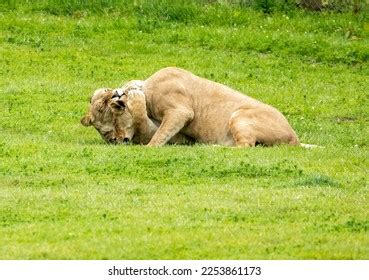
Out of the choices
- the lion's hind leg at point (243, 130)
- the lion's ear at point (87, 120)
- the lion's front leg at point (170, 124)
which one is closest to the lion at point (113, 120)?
the lion's ear at point (87, 120)

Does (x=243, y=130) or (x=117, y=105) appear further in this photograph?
(x=117, y=105)

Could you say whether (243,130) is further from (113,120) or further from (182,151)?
(113,120)

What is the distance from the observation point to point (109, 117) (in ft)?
49.8

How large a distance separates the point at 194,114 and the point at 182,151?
1.28 meters

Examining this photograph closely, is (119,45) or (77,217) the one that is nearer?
(77,217)

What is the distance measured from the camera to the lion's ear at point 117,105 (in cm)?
1509

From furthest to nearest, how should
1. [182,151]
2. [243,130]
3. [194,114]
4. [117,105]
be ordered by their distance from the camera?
[194,114] → [117,105] → [243,130] → [182,151]

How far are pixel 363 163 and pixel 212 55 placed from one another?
27.9ft

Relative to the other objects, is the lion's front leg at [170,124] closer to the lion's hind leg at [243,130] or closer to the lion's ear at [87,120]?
the lion's hind leg at [243,130]

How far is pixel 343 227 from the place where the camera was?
10.8 m

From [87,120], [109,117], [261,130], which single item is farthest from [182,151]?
[87,120]

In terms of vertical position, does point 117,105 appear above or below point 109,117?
above
